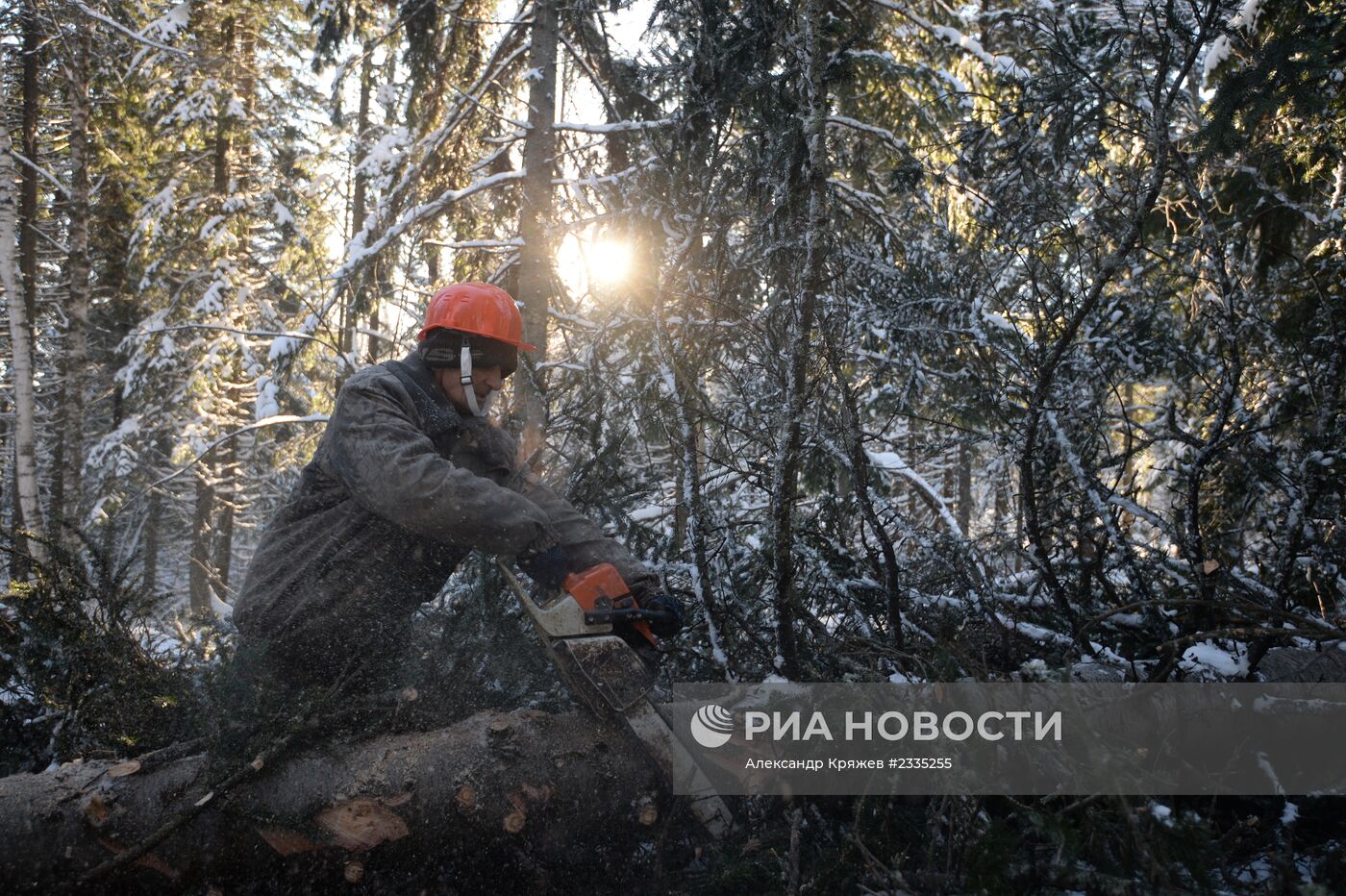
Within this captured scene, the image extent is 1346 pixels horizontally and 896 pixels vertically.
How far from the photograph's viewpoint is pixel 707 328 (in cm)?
384

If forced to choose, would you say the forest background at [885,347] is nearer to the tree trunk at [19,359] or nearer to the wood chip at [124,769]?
the tree trunk at [19,359]

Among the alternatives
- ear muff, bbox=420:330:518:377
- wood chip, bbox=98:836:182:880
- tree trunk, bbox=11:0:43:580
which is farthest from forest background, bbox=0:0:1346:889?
tree trunk, bbox=11:0:43:580

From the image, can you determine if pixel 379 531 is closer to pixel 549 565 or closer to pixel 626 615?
pixel 549 565

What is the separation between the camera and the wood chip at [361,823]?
2299mm

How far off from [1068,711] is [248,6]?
15259mm

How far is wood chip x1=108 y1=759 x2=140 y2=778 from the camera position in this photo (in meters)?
2.33

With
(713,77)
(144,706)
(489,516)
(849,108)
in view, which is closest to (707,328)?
(713,77)

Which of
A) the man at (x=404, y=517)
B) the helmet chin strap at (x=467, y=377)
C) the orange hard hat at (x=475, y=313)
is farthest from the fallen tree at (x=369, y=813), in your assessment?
the orange hard hat at (x=475, y=313)

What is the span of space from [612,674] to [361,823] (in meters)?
0.85

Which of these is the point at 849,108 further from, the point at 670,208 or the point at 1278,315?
the point at 670,208

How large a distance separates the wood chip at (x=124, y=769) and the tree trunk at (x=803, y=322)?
2.14 m

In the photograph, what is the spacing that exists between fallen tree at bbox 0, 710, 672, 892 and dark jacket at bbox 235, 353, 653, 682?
2.10 feet

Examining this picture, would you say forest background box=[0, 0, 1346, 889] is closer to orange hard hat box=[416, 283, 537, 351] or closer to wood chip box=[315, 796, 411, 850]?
orange hard hat box=[416, 283, 537, 351]

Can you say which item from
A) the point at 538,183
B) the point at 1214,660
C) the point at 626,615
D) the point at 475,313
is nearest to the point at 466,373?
the point at 475,313
